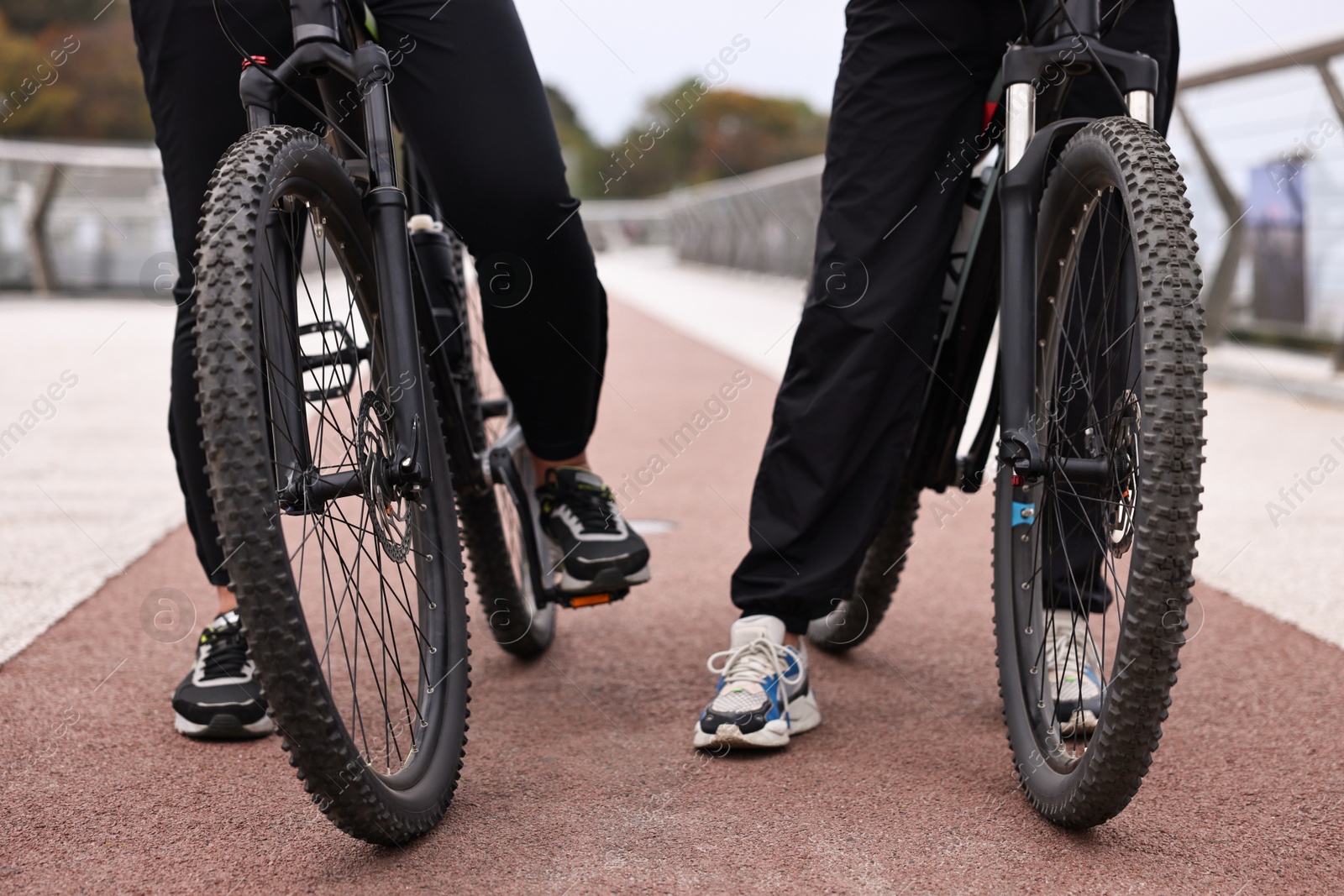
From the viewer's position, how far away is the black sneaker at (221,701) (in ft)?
7.07

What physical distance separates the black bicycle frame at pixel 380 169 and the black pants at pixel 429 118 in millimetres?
151

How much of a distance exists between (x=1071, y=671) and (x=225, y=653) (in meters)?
1.56

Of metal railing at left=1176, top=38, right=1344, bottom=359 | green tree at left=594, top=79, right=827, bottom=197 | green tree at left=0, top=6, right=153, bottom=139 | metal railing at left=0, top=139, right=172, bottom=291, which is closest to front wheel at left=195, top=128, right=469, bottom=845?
metal railing at left=1176, top=38, right=1344, bottom=359

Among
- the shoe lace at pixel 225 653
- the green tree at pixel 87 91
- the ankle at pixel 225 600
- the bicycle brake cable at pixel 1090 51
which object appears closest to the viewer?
the bicycle brake cable at pixel 1090 51

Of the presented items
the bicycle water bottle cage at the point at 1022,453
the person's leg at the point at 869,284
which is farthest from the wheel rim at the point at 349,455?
the bicycle water bottle cage at the point at 1022,453

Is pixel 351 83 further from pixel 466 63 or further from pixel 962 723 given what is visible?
pixel 962 723

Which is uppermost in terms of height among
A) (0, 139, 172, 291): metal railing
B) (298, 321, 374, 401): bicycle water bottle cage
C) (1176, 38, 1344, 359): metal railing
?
(298, 321, 374, 401): bicycle water bottle cage

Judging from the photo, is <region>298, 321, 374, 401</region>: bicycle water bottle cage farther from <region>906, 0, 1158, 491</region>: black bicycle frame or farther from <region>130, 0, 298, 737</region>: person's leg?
<region>906, 0, 1158, 491</region>: black bicycle frame

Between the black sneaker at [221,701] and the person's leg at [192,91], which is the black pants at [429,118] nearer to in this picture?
the person's leg at [192,91]

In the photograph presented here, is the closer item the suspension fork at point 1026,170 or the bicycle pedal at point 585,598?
the suspension fork at point 1026,170

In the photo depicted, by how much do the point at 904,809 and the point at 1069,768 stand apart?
0.26 metres

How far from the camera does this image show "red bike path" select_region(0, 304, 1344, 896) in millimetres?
1646

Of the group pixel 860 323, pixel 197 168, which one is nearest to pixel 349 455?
pixel 197 168

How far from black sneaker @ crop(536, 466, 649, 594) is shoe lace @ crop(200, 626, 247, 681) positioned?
623 millimetres
